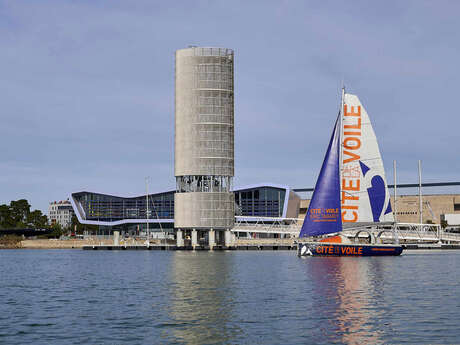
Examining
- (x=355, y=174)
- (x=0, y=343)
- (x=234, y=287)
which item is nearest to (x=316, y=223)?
(x=355, y=174)

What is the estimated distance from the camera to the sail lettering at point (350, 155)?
8275 cm

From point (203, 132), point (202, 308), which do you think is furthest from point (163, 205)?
point (202, 308)

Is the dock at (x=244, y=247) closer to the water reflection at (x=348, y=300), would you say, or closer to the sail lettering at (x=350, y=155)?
the sail lettering at (x=350, y=155)

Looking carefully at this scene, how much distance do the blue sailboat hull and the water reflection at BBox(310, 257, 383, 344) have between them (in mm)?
12330

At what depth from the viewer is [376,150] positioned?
8306cm

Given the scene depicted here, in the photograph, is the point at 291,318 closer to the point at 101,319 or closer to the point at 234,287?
the point at 101,319

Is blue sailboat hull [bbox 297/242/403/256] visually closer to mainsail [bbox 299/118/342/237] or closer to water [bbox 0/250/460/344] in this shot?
mainsail [bbox 299/118/342/237]

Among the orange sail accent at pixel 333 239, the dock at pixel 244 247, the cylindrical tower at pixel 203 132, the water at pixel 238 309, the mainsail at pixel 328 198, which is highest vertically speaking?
the cylindrical tower at pixel 203 132

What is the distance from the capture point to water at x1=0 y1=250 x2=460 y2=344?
30.0 meters

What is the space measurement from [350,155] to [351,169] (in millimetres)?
1602

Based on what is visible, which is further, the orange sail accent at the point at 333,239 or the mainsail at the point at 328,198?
the orange sail accent at the point at 333,239

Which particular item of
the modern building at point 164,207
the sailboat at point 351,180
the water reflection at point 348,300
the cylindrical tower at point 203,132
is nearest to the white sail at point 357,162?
the sailboat at point 351,180

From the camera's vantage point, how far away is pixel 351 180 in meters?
82.9

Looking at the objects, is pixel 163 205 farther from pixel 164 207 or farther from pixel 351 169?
pixel 351 169
